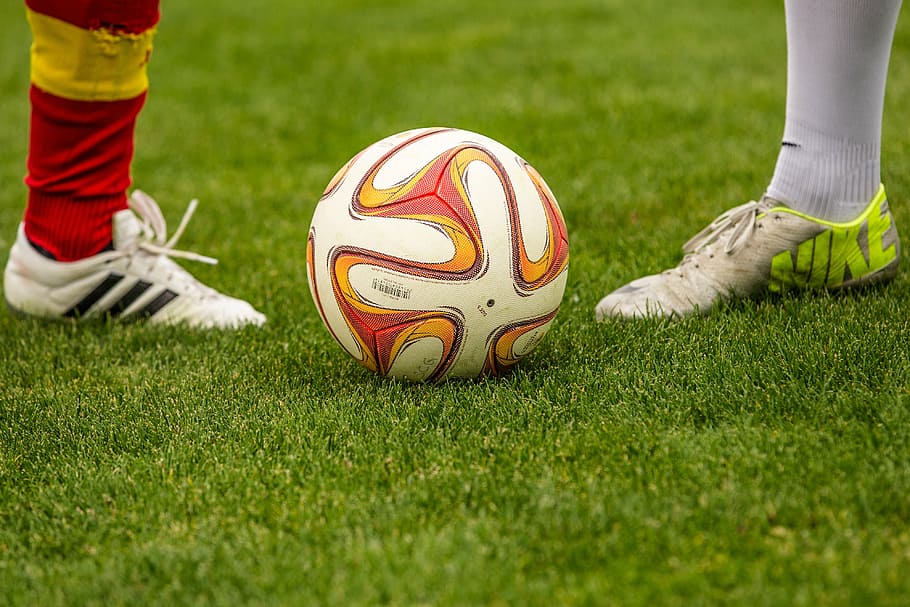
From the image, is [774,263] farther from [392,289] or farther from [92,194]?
[92,194]

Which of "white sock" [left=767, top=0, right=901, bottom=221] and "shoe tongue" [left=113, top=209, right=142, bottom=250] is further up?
"white sock" [left=767, top=0, right=901, bottom=221]

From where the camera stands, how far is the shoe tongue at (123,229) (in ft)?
11.0

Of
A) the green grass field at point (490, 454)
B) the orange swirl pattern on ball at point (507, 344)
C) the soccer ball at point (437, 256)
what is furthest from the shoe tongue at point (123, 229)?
the orange swirl pattern on ball at point (507, 344)

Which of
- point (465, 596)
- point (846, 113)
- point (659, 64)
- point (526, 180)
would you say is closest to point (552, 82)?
point (659, 64)

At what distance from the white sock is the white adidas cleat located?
1702mm

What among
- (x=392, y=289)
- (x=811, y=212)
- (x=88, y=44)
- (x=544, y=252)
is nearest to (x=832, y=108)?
(x=811, y=212)

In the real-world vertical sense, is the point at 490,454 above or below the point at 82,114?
below

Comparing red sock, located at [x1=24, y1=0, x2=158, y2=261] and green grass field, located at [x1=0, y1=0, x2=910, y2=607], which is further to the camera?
red sock, located at [x1=24, y1=0, x2=158, y2=261]

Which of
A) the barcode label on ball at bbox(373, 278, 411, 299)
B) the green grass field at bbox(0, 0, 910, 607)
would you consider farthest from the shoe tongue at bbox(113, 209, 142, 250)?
the barcode label on ball at bbox(373, 278, 411, 299)

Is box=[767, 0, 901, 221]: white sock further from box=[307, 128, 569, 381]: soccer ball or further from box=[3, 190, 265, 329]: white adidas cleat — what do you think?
box=[3, 190, 265, 329]: white adidas cleat

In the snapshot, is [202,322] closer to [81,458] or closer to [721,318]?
[81,458]

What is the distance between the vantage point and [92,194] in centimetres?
325

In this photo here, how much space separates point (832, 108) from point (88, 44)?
2181mm

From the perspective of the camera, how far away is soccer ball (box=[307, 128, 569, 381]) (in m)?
2.32
